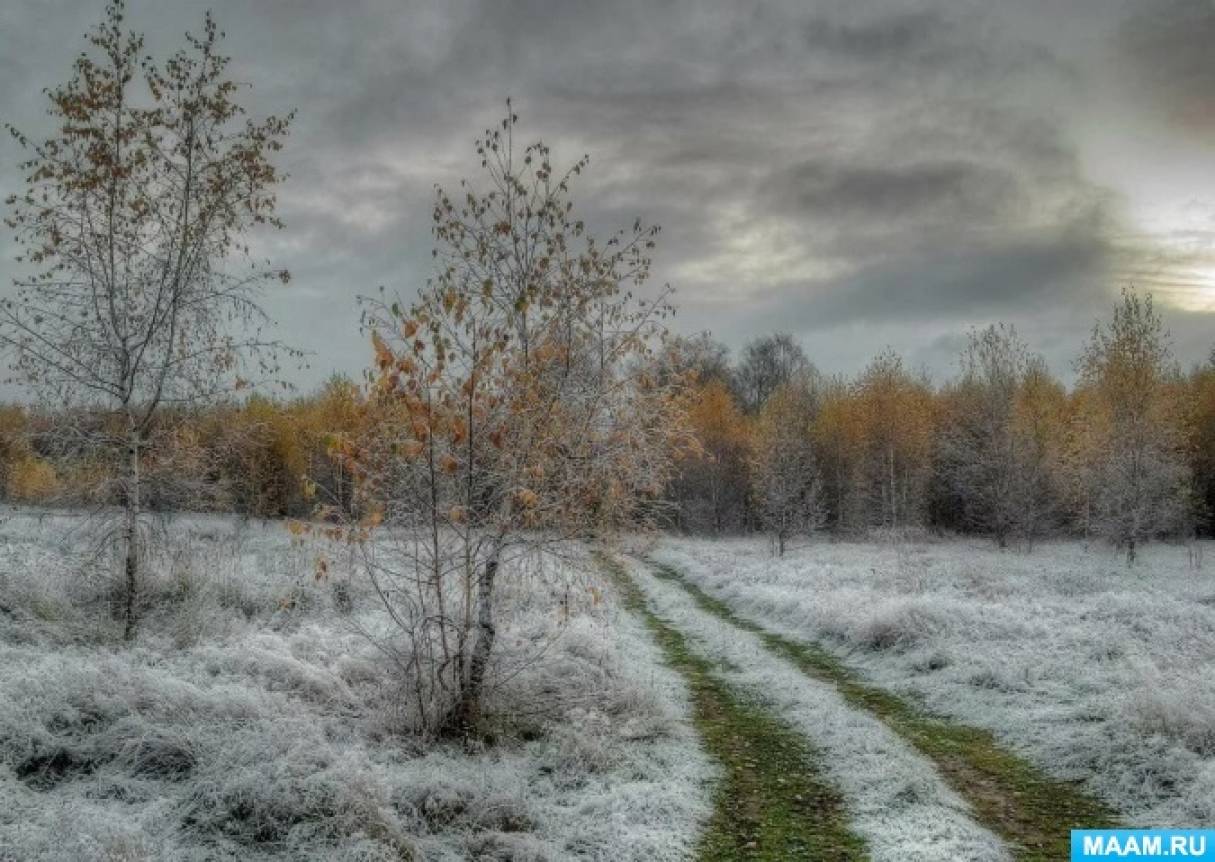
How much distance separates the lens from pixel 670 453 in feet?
35.8

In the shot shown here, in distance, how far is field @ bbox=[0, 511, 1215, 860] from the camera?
20.6 ft

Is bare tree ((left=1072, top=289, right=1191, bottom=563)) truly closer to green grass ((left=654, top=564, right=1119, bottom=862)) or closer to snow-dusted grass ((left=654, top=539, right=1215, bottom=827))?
snow-dusted grass ((left=654, top=539, right=1215, bottom=827))

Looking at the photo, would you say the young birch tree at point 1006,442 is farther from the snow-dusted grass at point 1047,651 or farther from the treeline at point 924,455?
the snow-dusted grass at point 1047,651

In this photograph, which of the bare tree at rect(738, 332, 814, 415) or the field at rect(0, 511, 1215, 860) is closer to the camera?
the field at rect(0, 511, 1215, 860)

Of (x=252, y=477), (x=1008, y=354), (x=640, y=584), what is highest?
(x=1008, y=354)

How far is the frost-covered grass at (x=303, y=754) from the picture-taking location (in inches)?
233

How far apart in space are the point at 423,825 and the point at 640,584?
1850cm

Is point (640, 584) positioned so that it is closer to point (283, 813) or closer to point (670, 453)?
point (670, 453)

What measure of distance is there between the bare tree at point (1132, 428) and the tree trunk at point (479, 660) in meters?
31.6

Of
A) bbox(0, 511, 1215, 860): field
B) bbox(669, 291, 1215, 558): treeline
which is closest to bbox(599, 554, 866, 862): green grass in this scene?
bbox(0, 511, 1215, 860): field

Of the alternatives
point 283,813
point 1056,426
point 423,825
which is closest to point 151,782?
point 283,813

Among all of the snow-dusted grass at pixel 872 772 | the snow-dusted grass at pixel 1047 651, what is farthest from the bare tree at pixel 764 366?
the snow-dusted grass at pixel 872 772

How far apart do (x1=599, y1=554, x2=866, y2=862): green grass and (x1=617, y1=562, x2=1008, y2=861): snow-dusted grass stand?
226 millimetres

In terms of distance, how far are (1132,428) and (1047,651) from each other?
978 inches
